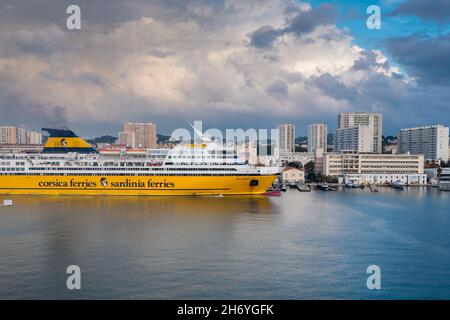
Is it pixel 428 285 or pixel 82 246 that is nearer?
pixel 428 285

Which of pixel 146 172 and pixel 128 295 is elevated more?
pixel 146 172

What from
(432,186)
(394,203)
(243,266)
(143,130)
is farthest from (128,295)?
(143,130)

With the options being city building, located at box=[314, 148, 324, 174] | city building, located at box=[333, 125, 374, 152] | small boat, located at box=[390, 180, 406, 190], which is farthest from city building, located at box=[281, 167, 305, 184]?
city building, located at box=[333, 125, 374, 152]

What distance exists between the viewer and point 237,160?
1539 cm

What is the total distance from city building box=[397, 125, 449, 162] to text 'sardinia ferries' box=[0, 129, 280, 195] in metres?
30.0

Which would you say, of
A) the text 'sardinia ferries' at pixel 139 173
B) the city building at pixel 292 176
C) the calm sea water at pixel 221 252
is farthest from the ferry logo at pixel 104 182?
the city building at pixel 292 176

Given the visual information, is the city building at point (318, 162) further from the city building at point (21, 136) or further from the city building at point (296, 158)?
the city building at point (21, 136)

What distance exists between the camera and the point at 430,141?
40.1m

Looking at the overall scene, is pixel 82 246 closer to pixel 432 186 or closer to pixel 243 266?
pixel 243 266

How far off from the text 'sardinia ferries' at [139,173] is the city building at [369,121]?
3106 centimetres

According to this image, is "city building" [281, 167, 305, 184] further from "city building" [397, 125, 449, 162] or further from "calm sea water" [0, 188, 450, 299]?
"city building" [397, 125, 449, 162]
